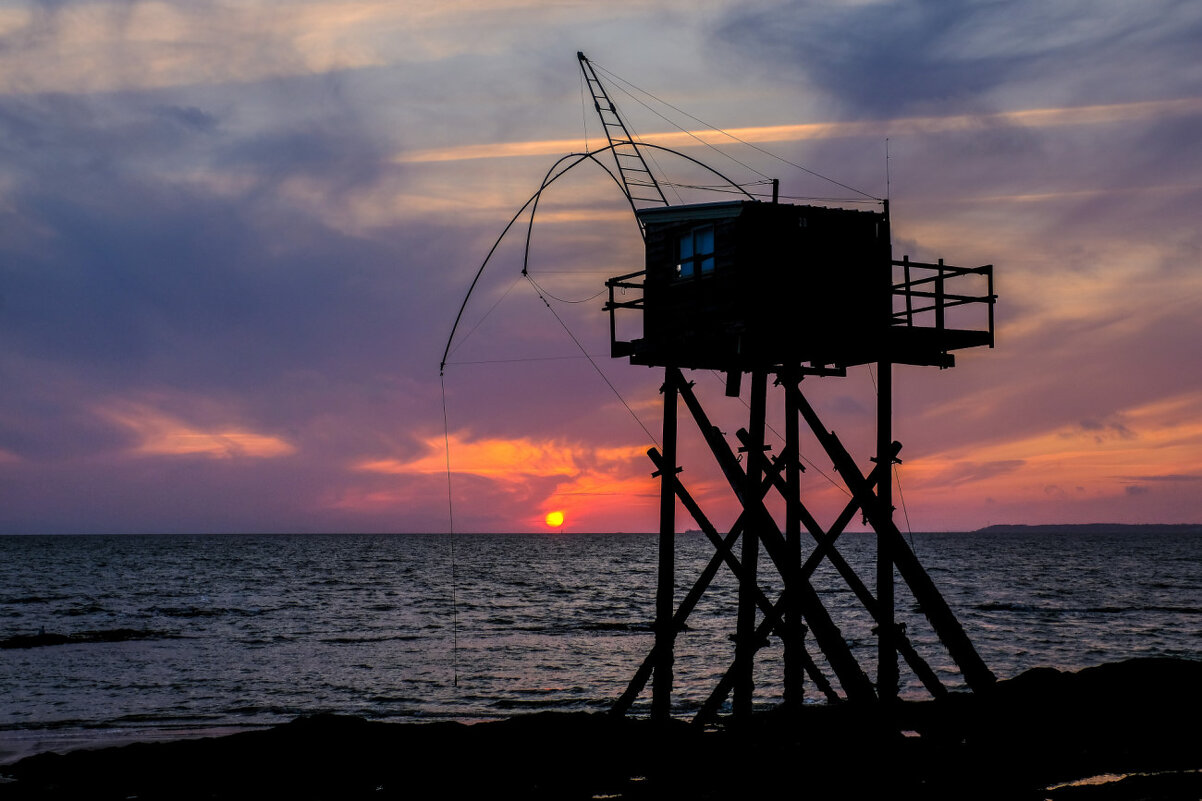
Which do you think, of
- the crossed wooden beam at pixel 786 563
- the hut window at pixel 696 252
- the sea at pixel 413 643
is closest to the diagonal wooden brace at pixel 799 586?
the crossed wooden beam at pixel 786 563

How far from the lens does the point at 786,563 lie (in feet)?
54.0

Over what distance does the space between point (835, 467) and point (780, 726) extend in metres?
5.12

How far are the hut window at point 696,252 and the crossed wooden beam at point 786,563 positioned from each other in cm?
179

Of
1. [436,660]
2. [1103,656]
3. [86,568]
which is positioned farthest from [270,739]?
[86,568]

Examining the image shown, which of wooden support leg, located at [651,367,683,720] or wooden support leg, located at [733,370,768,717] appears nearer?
wooden support leg, located at [733,370,768,717]

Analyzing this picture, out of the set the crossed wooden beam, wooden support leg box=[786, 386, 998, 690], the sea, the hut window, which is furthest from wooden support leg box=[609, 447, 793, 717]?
the sea

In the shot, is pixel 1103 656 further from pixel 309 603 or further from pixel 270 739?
pixel 309 603

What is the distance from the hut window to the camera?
698 inches

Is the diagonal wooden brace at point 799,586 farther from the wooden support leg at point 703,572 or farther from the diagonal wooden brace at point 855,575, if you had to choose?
the wooden support leg at point 703,572

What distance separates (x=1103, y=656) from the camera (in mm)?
39312

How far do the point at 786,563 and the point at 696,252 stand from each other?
539 centimetres

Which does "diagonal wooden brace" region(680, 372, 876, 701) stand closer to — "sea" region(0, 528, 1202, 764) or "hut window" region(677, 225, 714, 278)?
"hut window" region(677, 225, 714, 278)

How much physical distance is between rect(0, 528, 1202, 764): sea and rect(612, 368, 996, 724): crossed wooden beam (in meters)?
8.87

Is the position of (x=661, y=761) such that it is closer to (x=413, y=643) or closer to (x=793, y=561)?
(x=793, y=561)
